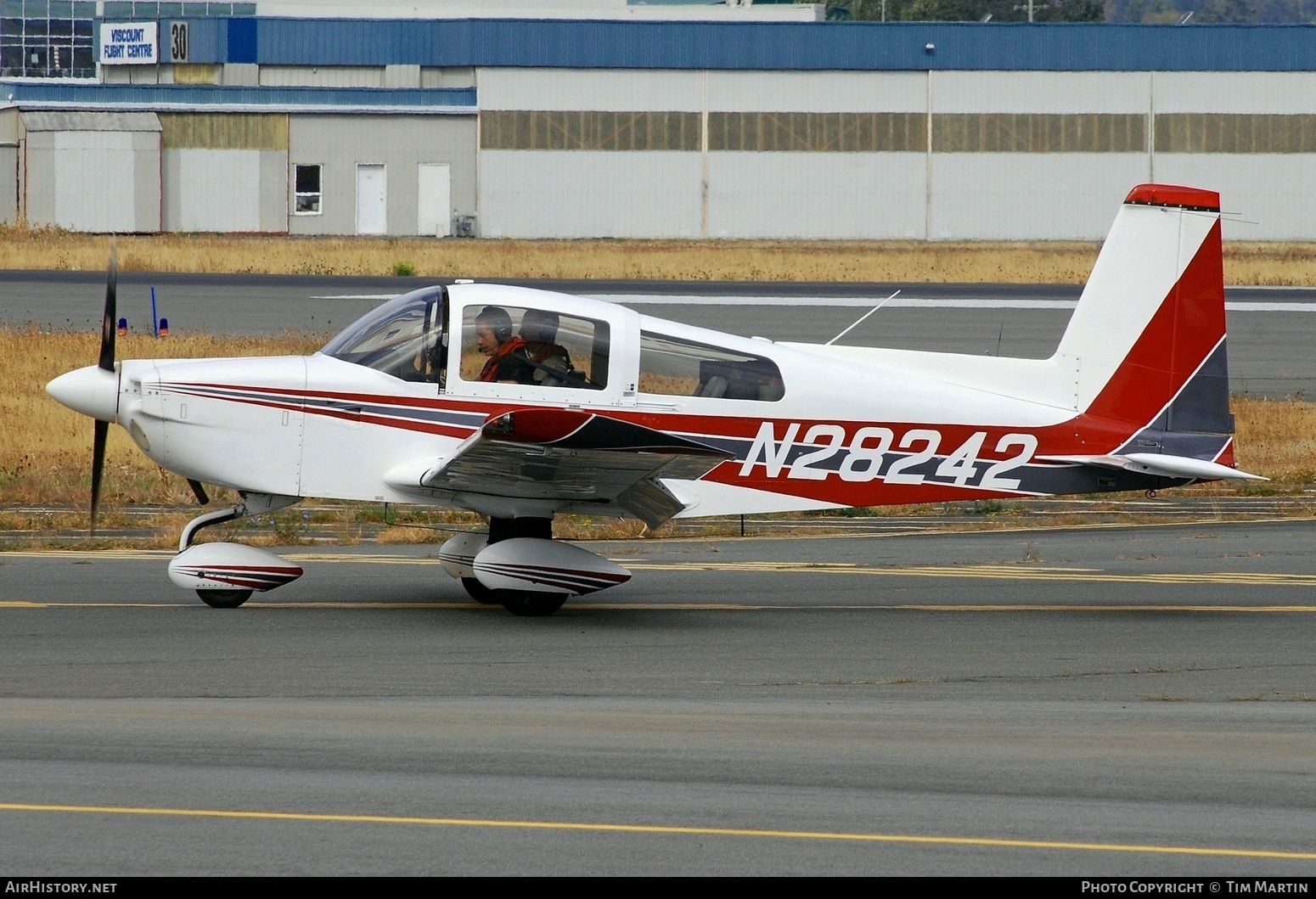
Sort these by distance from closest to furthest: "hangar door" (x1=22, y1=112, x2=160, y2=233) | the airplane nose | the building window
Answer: the airplane nose
"hangar door" (x1=22, y1=112, x2=160, y2=233)
the building window

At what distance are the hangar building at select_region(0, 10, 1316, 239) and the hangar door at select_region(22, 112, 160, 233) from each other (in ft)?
2.87

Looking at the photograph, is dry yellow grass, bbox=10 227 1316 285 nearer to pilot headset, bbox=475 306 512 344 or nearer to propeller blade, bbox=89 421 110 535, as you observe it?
propeller blade, bbox=89 421 110 535

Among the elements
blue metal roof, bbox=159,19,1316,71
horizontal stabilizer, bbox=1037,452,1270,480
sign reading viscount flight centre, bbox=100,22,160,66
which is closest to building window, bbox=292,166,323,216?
blue metal roof, bbox=159,19,1316,71

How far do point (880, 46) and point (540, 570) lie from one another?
1915 inches

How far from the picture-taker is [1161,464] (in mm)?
9656

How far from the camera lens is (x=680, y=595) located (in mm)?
10328

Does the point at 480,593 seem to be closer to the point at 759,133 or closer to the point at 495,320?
the point at 495,320

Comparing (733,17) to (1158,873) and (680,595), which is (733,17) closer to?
(680,595)

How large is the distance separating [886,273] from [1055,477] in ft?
105

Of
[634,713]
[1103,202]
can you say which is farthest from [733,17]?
[634,713]

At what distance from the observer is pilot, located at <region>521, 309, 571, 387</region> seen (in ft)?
30.0

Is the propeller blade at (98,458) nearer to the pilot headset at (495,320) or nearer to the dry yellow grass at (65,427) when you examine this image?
the pilot headset at (495,320)

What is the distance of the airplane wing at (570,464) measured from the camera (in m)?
8.24

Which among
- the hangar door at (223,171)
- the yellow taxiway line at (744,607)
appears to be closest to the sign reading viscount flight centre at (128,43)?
the hangar door at (223,171)
